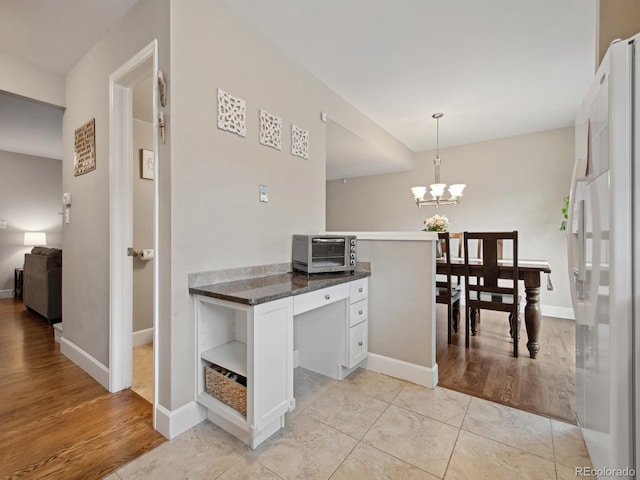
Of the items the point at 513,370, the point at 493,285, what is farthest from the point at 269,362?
the point at 493,285

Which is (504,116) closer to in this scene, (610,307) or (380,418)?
(610,307)

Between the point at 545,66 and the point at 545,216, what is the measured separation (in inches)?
87.8

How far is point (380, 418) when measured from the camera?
1.71m

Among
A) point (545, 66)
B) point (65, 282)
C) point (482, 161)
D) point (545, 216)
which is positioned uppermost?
point (545, 66)

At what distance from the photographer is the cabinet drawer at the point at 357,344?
2.13 metres

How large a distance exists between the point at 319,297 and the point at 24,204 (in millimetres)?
5971

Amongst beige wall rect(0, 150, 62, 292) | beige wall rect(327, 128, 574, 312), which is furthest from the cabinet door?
beige wall rect(0, 150, 62, 292)

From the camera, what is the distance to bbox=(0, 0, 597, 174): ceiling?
1844mm

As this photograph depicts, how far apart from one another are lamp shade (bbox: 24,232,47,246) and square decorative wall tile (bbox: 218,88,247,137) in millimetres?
5314

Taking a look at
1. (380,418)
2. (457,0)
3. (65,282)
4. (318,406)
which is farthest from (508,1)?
(65,282)

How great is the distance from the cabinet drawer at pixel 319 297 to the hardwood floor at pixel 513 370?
1006mm

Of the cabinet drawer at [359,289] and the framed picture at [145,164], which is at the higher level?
the framed picture at [145,164]

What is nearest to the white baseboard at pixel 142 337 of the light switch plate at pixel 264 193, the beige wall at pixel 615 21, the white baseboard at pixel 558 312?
the light switch plate at pixel 264 193

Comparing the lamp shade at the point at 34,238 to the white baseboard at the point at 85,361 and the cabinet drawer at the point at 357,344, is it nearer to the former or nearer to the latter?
the white baseboard at the point at 85,361
